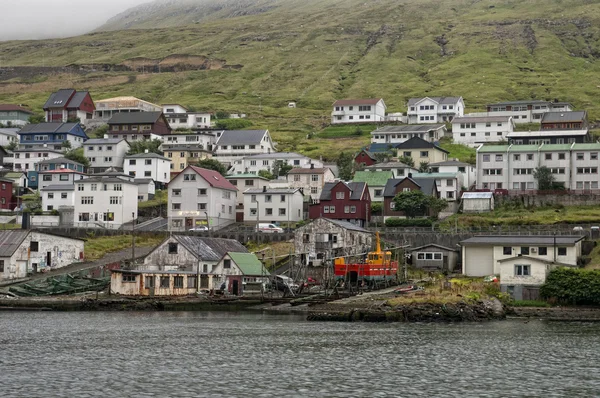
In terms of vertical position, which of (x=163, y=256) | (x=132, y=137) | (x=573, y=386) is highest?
(x=132, y=137)

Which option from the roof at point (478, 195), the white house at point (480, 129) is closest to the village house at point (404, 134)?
the white house at point (480, 129)

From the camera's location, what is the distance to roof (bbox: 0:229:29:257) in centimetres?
7969

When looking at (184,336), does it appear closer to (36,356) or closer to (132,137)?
(36,356)

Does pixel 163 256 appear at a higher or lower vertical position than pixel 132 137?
lower

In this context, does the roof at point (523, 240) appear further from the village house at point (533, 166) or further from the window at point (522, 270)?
the village house at point (533, 166)

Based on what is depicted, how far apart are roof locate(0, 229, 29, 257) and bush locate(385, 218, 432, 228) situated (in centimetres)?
3813

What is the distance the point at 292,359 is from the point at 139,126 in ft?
355

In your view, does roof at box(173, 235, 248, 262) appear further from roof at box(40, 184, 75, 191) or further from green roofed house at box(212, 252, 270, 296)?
roof at box(40, 184, 75, 191)

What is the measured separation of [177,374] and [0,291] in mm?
39347

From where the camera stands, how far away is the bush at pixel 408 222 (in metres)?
93.9

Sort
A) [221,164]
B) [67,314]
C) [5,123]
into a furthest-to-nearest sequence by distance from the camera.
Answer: [5,123]
[221,164]
[67,314]

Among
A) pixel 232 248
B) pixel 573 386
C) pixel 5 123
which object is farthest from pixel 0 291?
pixel 5 123

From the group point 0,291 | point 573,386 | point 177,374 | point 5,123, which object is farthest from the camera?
point 5,123

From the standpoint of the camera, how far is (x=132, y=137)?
14625 centimetres
